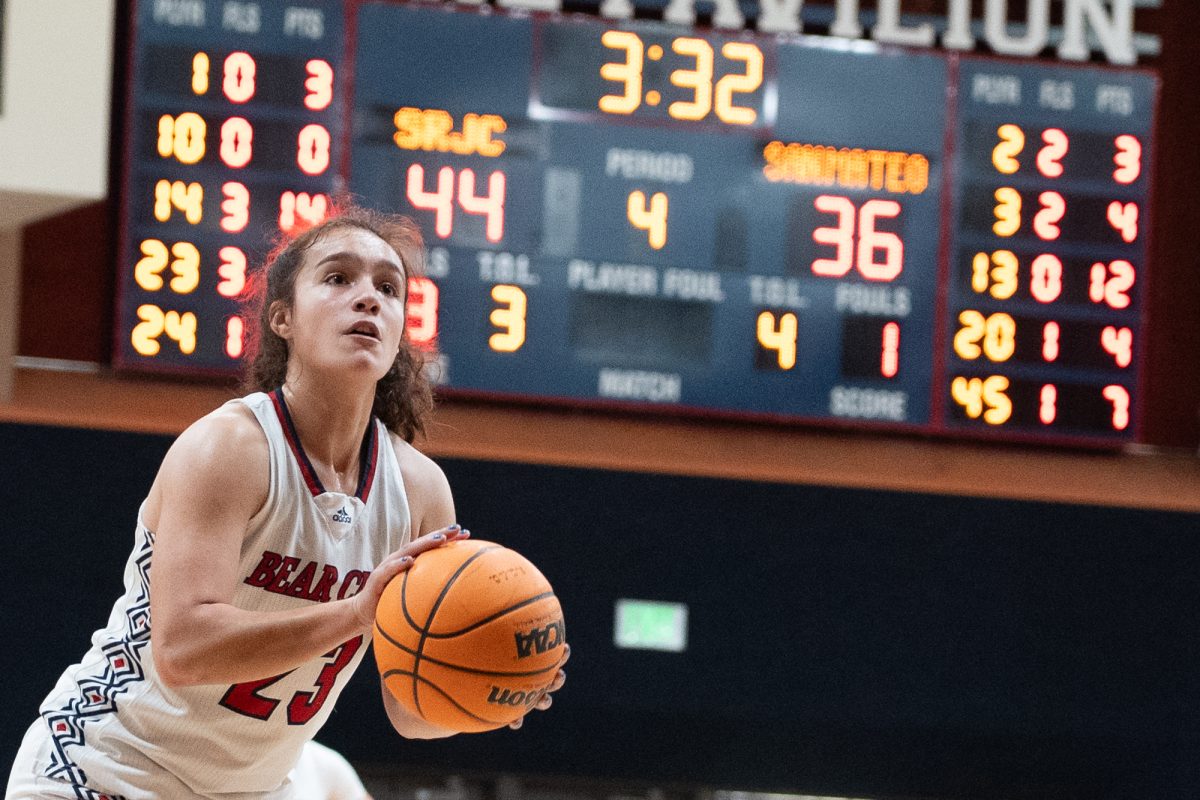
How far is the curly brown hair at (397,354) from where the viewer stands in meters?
2.50

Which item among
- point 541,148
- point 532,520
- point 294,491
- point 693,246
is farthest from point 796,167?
point 294,491

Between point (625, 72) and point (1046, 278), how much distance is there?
5.13 ft

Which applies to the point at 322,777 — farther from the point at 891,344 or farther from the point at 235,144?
the point at 891,344

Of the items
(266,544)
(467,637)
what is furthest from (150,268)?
(467,637)

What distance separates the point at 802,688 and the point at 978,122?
1.99 meters

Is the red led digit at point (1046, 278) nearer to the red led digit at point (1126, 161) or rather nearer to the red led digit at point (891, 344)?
the red led digit at point (1126, 161)

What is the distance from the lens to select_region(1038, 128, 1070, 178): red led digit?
5645 millimetres

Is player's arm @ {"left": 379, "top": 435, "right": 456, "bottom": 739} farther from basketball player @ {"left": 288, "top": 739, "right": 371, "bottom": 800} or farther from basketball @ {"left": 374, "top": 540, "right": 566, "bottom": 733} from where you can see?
basketball player @ {"left": 288, "top": 739, "right": 371, "bottom": 800}

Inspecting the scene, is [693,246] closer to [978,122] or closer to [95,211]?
[978,122]

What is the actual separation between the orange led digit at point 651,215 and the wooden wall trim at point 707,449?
25.6 inches

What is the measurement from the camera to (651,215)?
5.47 metres

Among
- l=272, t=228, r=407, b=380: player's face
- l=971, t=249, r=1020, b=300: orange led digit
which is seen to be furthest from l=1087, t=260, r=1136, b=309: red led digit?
l=272, t=228, r=407, b=380: player's face

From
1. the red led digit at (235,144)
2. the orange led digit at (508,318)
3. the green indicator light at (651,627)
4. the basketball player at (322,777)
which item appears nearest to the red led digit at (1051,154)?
the orange led digit at (508,318)

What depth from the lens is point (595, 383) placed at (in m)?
5.45
